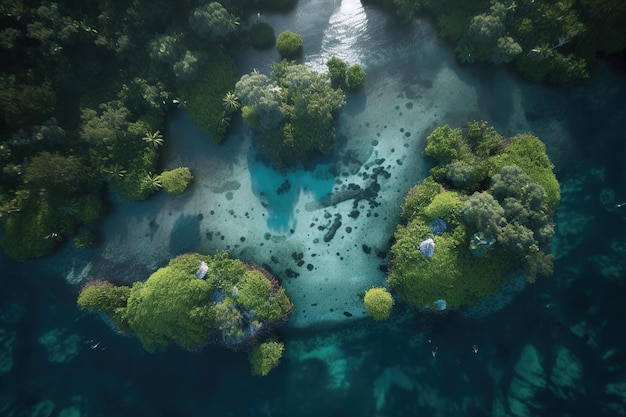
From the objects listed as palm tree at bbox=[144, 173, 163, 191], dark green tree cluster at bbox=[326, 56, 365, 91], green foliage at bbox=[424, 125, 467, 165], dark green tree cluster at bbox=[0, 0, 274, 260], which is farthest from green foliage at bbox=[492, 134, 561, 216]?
palm tree at bbox=[144, 173, 163, 191]

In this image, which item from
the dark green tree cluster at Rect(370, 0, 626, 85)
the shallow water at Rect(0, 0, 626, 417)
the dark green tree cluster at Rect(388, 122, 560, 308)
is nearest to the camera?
the dark green tree cluster at Rect(388, 122, 560, 308)

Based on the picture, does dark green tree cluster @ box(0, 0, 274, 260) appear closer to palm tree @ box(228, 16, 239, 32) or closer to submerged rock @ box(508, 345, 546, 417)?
palm tree @ box(228, 16, 239, 32)

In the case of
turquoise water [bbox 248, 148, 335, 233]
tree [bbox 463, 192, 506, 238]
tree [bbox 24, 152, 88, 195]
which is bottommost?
turquoise water [bbox 248, 148, 335, 233]

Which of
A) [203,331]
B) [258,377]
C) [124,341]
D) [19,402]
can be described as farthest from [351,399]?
[19,402]

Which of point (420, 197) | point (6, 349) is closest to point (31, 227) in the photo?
point (6, 349)

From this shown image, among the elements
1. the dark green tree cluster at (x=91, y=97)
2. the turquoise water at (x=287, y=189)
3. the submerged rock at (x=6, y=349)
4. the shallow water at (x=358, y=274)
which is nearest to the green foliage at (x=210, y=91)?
the dark green tree cluster at (x=91, y=97)

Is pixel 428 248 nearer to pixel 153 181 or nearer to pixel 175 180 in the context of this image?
pixel 175 180

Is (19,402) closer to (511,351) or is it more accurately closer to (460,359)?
(460,359)
